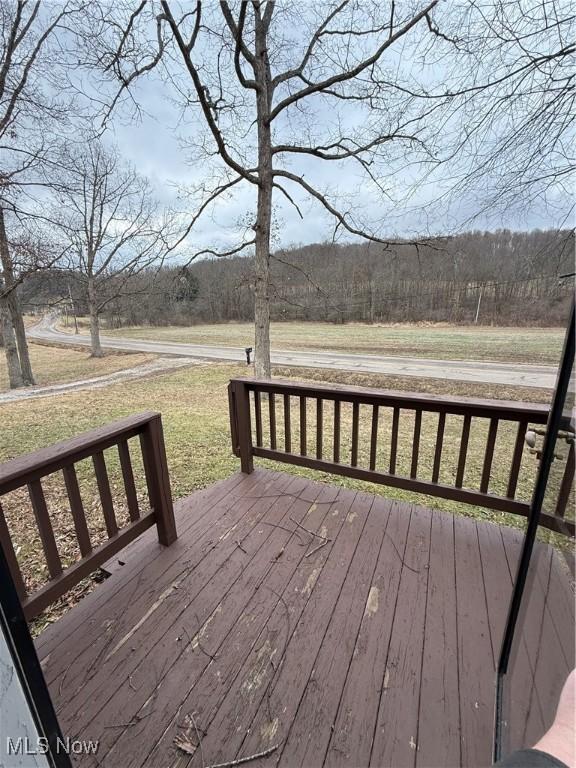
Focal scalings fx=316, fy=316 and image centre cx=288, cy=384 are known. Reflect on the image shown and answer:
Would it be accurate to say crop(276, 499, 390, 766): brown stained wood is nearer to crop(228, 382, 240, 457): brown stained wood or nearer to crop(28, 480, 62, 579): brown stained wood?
crop(28, 480, 62, 579): brown stained wood

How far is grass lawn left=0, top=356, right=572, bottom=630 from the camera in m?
2.75

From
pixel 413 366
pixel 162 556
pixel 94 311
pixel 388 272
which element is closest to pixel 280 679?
pixel 162 556

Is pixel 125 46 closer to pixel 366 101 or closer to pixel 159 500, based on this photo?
pixel 366 101

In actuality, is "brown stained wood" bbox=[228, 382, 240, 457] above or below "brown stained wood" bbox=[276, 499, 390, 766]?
above

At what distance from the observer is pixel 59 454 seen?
139 centimetres

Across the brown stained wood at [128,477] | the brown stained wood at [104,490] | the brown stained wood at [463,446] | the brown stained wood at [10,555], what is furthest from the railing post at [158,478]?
the brown stained wood at [463,446]

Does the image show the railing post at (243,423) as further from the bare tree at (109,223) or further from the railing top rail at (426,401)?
the bare tree at (109,223)

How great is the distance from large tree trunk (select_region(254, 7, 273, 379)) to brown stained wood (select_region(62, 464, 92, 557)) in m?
4.50

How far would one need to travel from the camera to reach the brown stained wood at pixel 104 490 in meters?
1.64

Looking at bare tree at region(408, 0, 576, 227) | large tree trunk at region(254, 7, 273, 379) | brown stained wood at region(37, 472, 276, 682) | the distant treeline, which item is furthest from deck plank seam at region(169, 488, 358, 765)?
large tree trunk at region(254, 7, 273, 379)

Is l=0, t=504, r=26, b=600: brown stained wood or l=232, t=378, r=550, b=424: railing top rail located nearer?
l=0, t=504, r=26, b=600: brown stained wood

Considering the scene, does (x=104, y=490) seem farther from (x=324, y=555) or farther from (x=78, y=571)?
(x=324, y=555)

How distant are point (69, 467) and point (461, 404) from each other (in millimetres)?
2189

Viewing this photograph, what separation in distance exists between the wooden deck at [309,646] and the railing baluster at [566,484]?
13 centimetres
